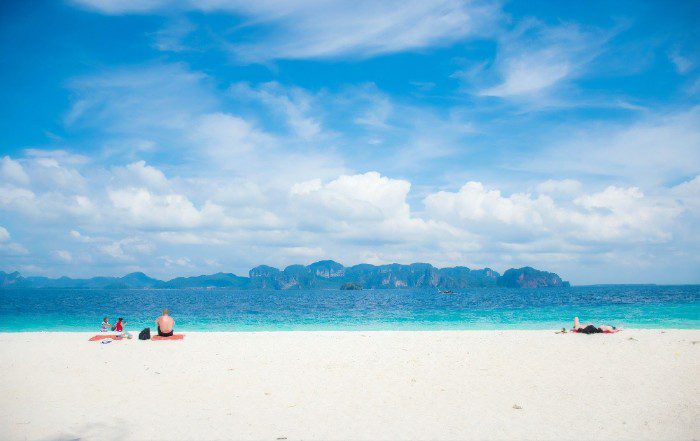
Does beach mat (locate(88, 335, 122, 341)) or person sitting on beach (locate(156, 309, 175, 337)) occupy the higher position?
person sitting on beach (locate(156, 309, 175, 337))

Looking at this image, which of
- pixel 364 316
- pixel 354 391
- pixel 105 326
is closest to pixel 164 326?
pixel 105 326

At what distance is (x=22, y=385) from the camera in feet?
43.0

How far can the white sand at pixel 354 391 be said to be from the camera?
912 centimetres

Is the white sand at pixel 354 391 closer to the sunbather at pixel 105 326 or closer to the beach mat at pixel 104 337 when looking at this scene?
the beach mat at pixel 104 337

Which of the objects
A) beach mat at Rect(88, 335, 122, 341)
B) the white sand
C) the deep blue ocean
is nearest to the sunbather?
beach mat at Rect(88, 335, 122, 341)

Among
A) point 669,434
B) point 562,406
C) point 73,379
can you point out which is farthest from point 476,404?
point 73,379

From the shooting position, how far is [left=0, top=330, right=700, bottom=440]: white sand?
9117mm

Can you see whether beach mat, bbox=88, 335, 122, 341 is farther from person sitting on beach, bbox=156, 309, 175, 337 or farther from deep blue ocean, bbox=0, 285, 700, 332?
deep blue ocean, bbox=0, 285, 700, 332

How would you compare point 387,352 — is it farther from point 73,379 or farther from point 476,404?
point 73,379

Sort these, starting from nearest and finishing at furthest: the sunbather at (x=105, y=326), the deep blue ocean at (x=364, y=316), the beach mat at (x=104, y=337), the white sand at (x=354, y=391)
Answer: the white sand at (x=354, y=391) → the beach mat at (x=104, y=337) → the sunbather at (x=105, y=326) → the deep blue ocean at (x=364, y=316)

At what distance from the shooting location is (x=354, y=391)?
12266mm

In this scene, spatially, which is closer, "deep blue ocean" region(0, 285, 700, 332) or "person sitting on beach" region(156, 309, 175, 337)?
"person sitting on beach" region(156, 309, 175, 337)

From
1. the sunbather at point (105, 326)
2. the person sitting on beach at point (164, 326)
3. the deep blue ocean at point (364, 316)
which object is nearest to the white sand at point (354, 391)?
the person sitting on beach at point (164, 326)

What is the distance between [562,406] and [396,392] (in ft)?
14.4
